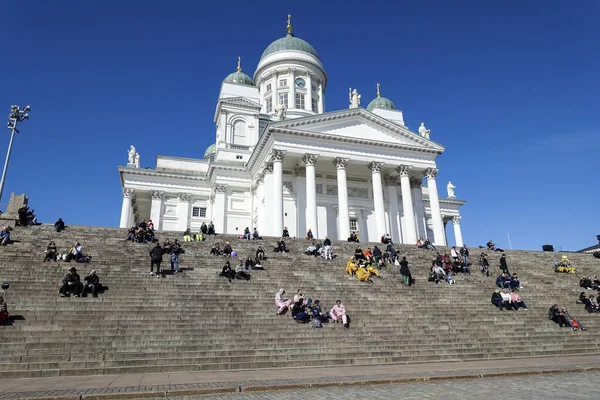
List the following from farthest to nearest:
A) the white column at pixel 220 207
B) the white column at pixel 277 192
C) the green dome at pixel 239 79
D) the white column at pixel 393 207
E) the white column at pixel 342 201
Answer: the green dome at pixel 239 79 < the white column at pixel 220 207 < the white column at pixel 393 207 < the white column at pixel 342 201 < the white column at pixel 277 192

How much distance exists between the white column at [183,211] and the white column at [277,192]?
12.9m

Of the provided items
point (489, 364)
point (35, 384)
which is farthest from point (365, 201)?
point (35, 384)

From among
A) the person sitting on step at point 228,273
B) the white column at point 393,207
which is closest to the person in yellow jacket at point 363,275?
the person sitting on step at point 228,273

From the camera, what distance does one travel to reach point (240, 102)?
A: 4591 cm

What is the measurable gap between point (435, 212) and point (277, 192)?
1394 centimetres

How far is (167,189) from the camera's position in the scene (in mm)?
41156

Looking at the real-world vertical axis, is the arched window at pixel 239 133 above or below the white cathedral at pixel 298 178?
above

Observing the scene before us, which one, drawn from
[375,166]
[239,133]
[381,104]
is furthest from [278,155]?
[381,104]

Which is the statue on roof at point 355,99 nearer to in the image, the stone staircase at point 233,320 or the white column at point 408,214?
the white column at point 408,214

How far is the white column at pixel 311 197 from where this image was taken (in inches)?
1173

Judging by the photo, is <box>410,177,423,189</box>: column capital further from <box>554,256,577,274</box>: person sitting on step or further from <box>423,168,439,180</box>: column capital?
<box>554,256,577,274</box>: person sitting on step

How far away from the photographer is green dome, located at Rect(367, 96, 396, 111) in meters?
52.0

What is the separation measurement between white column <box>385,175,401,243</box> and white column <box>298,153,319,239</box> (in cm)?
867

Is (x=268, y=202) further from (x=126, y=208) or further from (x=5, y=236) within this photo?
(x=5, y=236)
